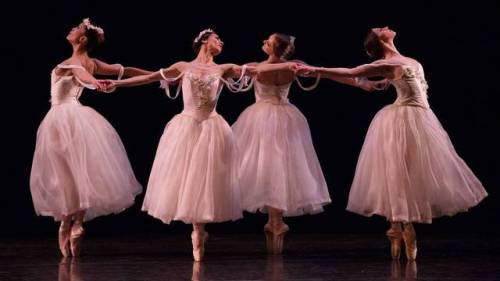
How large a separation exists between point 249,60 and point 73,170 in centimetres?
190

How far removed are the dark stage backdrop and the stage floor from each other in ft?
2.20

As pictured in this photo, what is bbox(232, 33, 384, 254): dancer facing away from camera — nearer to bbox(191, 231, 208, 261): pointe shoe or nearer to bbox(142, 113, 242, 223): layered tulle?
bbox(142, 113, 242, 223): layered tulle

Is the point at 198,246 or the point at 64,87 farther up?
the point at 64,87

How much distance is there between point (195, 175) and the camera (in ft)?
15.7

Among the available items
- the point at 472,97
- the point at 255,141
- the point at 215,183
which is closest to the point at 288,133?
the point at 255,141

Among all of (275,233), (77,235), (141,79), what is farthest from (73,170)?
(275,233)

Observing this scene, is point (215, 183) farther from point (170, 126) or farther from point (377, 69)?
point (377, 69)

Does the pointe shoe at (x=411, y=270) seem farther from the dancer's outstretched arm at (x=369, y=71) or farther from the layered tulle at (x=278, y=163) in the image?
the dancer's outstretched arm at (x=369, y=71)

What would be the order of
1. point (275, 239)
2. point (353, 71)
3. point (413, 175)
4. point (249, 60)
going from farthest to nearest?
point (249, 60)
point (275, 239)
point (353, 71)
point (413, 175)

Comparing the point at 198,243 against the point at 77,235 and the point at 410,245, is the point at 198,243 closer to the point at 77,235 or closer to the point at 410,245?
the point at 77,235

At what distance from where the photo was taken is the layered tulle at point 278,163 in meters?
5.13

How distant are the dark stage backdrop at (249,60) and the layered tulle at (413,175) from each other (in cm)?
163

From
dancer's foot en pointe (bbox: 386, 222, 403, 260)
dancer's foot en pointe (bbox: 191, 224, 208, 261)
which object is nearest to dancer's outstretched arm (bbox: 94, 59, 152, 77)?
dancer's foot en pointe (bbox: 191, 224, 208, 261)

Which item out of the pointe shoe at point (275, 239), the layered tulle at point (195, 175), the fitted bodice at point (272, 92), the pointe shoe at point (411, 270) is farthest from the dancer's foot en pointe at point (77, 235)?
the pointe shoe at point (411, 270)
